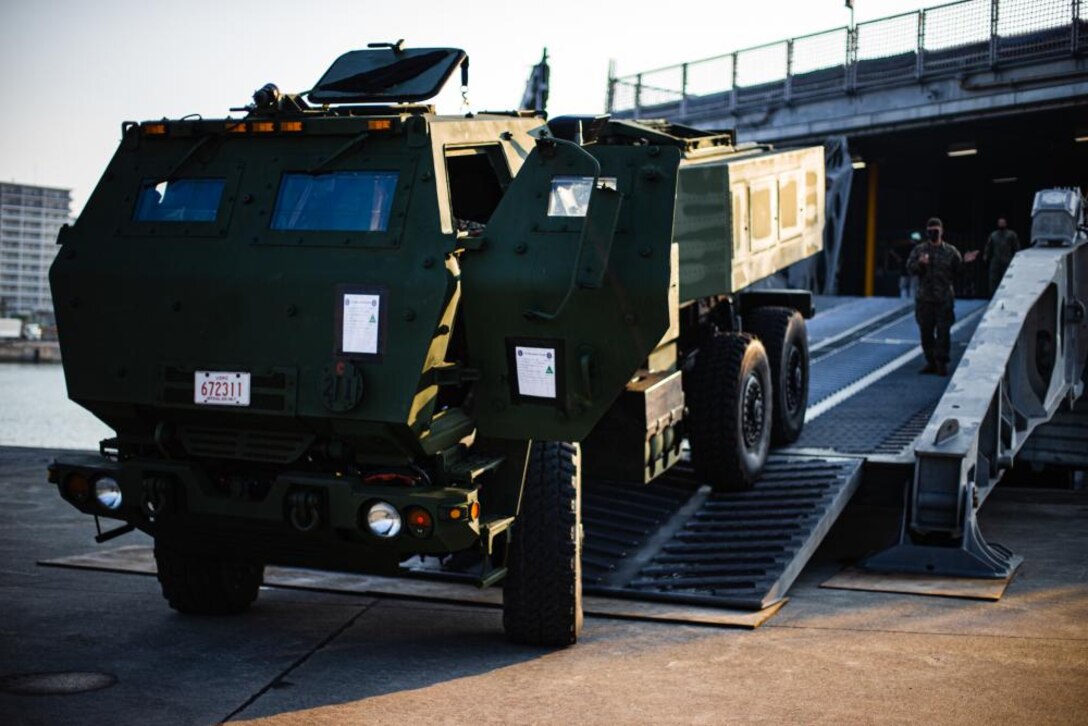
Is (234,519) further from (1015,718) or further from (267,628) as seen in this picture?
(1015,718)

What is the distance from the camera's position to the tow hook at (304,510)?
5824mm

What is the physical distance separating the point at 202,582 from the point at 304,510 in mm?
1321

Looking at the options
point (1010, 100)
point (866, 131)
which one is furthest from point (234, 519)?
point (866, 131)

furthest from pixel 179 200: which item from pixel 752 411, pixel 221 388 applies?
pixel 752 411

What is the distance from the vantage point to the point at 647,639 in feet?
21.8

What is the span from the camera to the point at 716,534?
8.20m

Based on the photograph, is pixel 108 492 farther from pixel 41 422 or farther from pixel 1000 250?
pixel 41 422

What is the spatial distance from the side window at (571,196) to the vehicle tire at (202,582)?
2.36 m

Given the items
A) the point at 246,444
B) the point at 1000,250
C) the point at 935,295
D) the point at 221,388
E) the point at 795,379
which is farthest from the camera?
the point at 1000,250

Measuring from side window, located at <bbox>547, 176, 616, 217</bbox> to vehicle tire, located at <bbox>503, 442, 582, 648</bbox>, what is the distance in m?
1.09

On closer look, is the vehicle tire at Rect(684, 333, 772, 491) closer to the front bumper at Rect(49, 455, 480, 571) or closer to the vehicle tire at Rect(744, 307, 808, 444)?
the vehicle tire at Rect(744, 307, 808, 444)

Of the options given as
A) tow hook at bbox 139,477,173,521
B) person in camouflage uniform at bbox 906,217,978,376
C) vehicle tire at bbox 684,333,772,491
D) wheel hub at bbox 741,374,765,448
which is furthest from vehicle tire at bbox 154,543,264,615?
person in camouflage uniform at bbox 906,217,978,376

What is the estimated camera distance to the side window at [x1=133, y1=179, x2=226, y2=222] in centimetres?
632

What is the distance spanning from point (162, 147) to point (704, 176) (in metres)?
3.18
